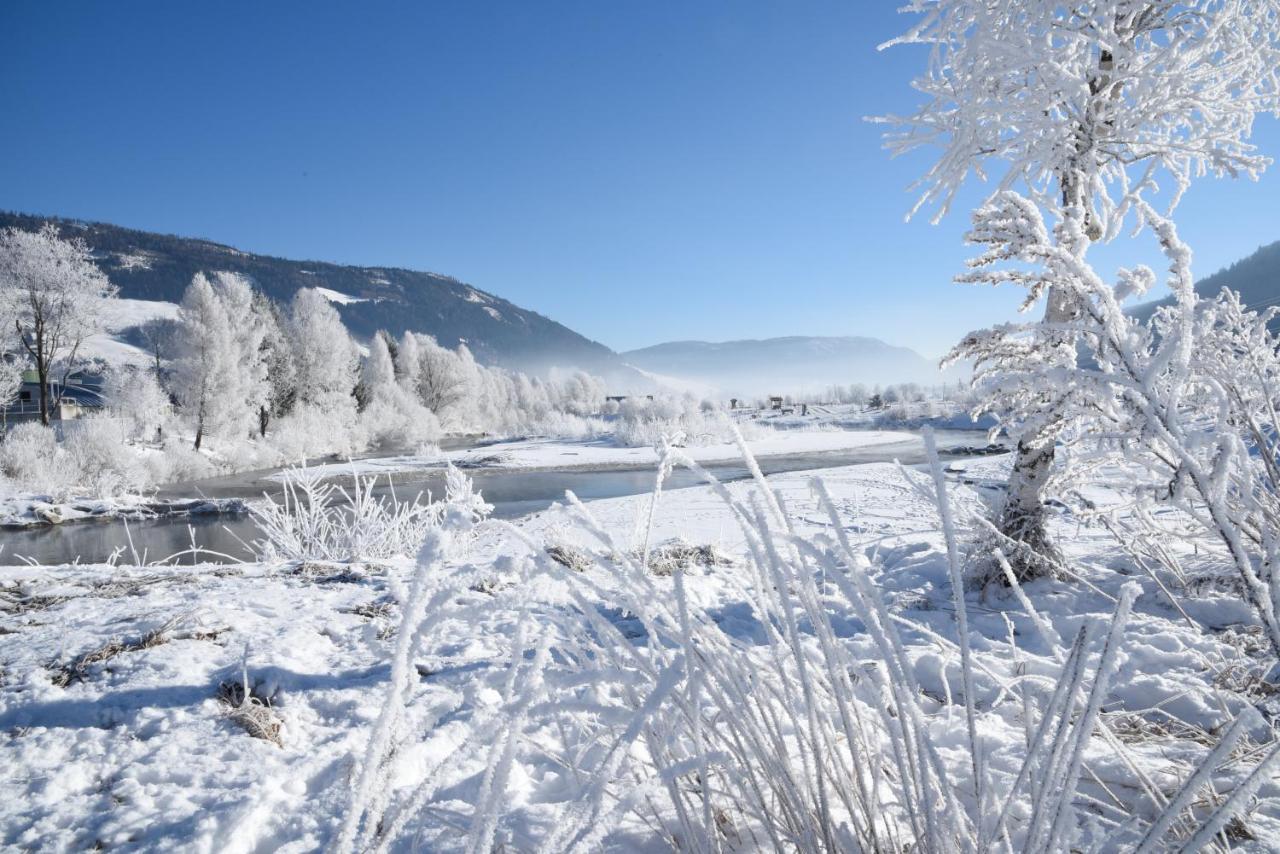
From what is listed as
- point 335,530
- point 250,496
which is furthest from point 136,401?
point 335,530

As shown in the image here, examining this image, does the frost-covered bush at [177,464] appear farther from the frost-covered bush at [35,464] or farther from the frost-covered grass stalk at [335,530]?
the frost-covered grass stalk at [335,530]

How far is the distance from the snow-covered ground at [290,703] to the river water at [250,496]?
2.53ft

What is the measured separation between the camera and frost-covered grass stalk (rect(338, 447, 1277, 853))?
2.03 ft

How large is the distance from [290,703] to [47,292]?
81.2 ft

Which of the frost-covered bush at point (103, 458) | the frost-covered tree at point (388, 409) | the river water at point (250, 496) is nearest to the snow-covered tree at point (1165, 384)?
the river water at point (250, 496)

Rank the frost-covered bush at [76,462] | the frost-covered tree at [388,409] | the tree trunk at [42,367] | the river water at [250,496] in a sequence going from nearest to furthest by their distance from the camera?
1. the river water at [250,496]
2. the frost-covered bush at [76,462]
3. the tree trunk at [42,367]
4. the frost-covered tree at [388,409]

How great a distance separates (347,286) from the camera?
167 m

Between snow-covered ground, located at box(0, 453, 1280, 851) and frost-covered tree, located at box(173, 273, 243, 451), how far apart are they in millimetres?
22395

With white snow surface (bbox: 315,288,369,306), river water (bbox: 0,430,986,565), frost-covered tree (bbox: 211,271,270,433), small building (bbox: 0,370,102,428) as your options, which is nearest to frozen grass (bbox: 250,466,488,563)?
river water (bbox: 0,430,986,565)

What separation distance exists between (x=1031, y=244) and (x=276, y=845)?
176 cm

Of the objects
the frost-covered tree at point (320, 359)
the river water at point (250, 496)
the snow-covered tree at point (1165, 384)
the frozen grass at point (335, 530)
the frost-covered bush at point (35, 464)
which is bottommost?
the river water at point (250, 496)

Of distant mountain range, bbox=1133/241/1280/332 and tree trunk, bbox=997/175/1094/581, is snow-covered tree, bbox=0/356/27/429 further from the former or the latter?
distant mountain range, bbox=1133/241/1280/332

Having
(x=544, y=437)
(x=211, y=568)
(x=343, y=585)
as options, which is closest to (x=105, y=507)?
(x=211, y=568)

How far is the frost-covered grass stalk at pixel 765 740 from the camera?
0.62m
